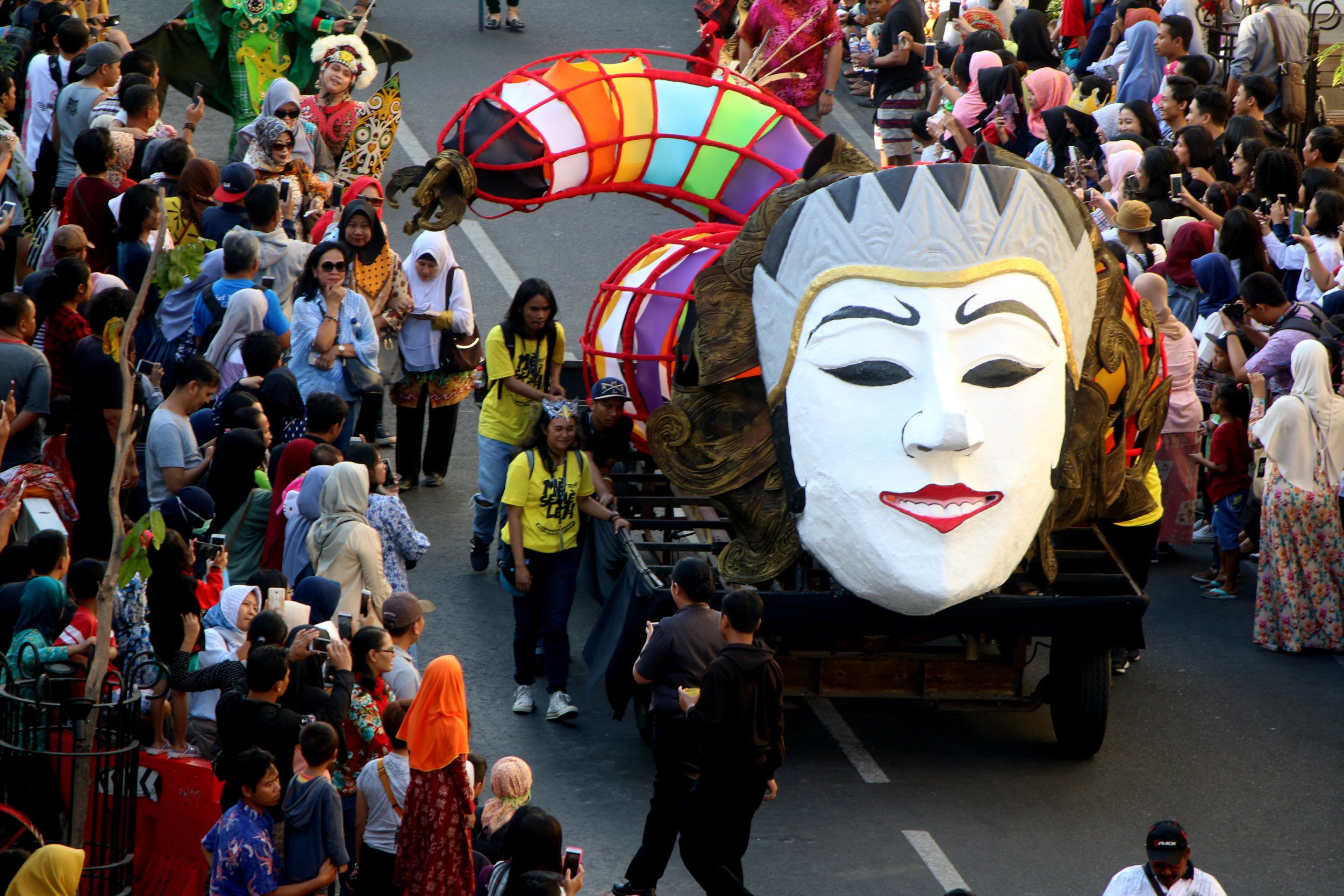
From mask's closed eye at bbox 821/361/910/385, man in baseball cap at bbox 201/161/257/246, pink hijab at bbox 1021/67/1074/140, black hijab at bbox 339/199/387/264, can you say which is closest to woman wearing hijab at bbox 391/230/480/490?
black hijab at bbox 339/199/387/264

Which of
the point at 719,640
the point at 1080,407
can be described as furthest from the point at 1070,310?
the point at 719,640

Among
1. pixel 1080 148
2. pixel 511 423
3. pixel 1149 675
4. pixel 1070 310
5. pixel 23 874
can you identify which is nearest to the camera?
pixel 23 874

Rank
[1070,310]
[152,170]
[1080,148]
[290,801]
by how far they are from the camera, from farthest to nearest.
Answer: [1080,148] → [152,170] → [1070,310] → [290,801]

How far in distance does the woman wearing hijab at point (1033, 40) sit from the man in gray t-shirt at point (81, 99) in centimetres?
869

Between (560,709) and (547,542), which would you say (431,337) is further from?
(560,709)

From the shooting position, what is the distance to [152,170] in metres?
12.1

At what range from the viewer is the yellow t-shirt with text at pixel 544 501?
9539 millimetres

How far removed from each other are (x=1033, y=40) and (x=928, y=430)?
10511 millimetres

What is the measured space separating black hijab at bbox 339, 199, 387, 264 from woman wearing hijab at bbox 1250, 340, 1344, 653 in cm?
539

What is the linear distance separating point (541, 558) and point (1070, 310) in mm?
2971

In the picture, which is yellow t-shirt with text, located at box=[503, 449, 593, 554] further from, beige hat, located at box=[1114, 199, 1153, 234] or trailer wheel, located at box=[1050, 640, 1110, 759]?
beige hat, located at box=[1114, 199, 1153, 234]

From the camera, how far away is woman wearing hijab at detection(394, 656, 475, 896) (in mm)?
6836

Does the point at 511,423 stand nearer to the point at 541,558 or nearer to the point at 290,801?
the point at 541,558

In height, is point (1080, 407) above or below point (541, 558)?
above
